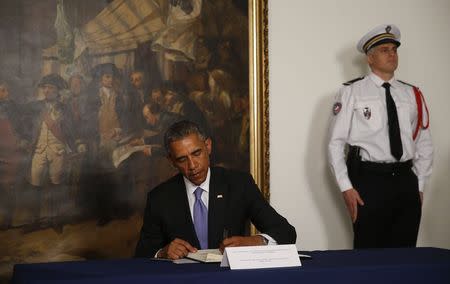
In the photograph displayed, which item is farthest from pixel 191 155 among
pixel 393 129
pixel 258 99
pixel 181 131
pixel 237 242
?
pixel 258 99

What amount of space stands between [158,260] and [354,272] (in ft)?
2.65

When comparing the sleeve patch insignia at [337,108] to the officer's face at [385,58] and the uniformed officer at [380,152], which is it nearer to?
the uniformed officer at [380,152]

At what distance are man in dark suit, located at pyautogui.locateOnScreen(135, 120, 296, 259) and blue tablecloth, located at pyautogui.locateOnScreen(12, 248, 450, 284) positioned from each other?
0.57m

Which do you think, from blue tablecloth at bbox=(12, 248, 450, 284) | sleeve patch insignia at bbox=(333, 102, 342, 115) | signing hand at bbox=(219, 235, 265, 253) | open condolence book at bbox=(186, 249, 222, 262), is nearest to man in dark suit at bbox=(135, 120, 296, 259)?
signing hand at bbox=(219, 235, 265, 253)

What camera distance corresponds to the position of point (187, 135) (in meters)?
3.38

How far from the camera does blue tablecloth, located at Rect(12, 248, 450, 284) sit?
242 cm

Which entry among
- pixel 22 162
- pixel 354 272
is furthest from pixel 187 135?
pixel 22 162

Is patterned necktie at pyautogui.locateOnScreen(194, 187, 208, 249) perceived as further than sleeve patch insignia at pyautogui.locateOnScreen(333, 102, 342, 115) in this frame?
No

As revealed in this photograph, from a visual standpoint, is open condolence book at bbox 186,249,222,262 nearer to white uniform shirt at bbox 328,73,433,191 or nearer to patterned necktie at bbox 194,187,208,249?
patterned necktie at bbox 194,187,208,249

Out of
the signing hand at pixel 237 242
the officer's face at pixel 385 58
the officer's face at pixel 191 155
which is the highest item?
the officer's face at pixel 385 58

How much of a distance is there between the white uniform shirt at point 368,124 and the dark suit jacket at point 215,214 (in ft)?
4.99

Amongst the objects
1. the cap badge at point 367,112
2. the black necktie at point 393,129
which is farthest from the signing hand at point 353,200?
the cap badge at point 367,112

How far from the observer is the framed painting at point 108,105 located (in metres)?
4.77

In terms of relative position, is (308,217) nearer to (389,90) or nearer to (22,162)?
(389,90)
